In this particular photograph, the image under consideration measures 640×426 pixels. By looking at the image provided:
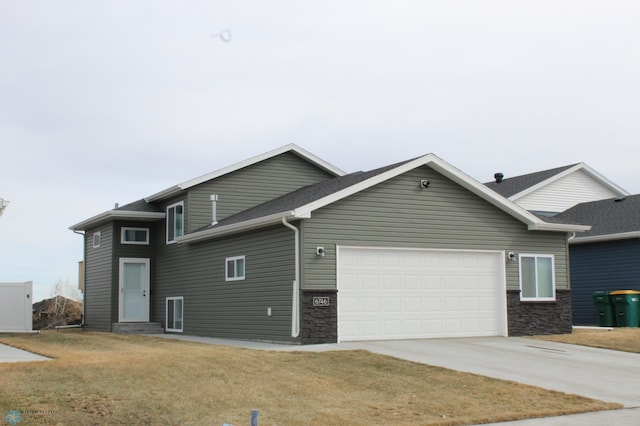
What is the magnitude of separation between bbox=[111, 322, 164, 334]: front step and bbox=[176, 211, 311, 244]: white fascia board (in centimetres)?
323

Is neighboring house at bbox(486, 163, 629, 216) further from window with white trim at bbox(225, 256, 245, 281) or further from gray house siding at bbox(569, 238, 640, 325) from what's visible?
window with white trim at bbox(225, 256, 245, 281)

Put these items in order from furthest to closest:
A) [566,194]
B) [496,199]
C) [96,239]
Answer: [566,194]
[96,239]
[496,199]

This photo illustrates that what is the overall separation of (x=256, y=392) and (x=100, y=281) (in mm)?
16739

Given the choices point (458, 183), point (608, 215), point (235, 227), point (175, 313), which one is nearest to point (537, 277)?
point (458, 183)

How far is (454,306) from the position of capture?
65.1ft

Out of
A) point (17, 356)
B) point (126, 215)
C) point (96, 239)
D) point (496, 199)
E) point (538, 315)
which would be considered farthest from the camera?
point (96, 239)

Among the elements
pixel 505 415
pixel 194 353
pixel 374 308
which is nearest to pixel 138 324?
pixel 374 308

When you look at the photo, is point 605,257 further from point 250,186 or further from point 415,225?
point 250,186

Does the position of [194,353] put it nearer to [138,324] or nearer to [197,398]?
[197,398]

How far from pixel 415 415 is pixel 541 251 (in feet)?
39.7

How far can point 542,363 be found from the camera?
609 inches

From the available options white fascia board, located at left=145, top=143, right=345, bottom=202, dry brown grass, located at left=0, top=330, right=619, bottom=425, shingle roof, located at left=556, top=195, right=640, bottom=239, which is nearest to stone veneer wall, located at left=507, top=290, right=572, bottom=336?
shingle roof, located at left=556, top=195, right=640, bottom=239

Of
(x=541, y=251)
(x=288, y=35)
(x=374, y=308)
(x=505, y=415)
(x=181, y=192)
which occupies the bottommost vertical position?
(x=505, y=415)

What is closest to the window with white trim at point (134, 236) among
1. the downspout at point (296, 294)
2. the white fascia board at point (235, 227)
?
the white fascia board at point (235, 227)
